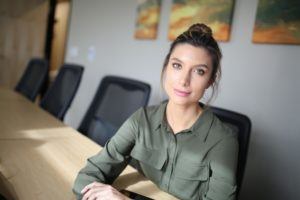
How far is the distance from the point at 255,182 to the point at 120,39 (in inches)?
69.7

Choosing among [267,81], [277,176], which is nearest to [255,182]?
[277,176]

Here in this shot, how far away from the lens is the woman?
892 millimetres

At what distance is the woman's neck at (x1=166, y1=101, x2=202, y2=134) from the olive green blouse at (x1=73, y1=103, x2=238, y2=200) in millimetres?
21

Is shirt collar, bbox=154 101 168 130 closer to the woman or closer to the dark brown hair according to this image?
the woman

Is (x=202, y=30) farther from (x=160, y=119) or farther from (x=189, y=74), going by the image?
(x=160, y=119)

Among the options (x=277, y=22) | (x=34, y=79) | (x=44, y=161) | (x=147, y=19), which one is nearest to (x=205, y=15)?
(x=277, y=22)

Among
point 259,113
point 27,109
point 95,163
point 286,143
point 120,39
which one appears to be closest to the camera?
point 95,163

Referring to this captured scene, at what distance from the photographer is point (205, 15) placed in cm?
191

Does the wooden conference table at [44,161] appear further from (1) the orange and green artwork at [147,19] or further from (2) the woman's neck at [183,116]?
(1) the orange and green artwork at [147,19]

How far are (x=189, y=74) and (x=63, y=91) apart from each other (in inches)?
56.0

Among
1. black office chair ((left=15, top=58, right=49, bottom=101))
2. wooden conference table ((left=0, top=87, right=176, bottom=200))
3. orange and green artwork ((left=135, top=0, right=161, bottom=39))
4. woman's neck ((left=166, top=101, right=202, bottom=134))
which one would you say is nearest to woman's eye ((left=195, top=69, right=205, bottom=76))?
woman's neck ((left=166, top=101, right=202, bottom=134))

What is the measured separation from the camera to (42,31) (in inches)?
177

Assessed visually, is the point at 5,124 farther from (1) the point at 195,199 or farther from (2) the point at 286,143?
(2) the point at 286,143

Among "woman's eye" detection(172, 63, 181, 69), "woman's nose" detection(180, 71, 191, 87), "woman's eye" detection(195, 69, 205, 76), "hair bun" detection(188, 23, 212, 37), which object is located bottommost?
"woman's nose" detection(180, 71, 191, 87)
